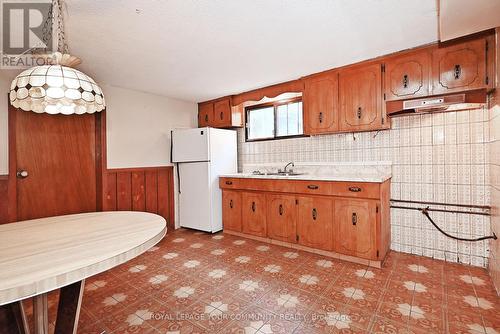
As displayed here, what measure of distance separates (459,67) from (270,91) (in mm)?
2086

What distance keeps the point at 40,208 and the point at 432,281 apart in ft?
13.4

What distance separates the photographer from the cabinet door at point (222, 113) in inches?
158

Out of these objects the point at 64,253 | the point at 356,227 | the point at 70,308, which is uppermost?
the point at 64,253

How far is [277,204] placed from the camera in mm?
3156

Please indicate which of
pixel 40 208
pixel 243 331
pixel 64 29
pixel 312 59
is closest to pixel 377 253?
pixel 243 331

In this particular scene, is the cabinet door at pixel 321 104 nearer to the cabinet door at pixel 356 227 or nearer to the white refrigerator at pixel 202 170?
the cabinet door at pixel 356 227

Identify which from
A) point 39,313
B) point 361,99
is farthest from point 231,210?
point 39,313

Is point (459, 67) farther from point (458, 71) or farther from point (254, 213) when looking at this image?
point (254, 213)

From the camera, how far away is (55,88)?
1.33m

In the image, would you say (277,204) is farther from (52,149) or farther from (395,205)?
(52,149)

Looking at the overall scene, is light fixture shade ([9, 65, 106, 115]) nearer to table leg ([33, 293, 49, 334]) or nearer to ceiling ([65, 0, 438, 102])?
ceiling ([65, 0, 438, 102])

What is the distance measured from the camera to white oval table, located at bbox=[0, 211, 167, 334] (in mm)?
843

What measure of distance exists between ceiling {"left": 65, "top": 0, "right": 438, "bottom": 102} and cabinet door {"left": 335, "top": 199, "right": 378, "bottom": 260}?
1.55 metres

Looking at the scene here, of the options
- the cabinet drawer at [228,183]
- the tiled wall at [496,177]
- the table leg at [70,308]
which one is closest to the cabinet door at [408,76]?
the tiled wall at [496,177]
